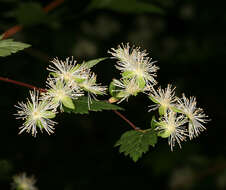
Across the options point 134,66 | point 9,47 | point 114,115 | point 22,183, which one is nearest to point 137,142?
point 134,66

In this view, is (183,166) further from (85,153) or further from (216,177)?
(85,153)

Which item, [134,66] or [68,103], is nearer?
[68,103]

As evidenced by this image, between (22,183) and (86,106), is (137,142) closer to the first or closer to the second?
(86,106)

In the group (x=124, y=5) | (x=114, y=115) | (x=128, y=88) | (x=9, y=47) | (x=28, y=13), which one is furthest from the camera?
(x=114, y=115)

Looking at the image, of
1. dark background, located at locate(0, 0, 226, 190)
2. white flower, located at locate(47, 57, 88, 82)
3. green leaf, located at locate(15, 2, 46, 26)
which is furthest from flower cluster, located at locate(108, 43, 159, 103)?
dark background, located at locate(0, 0, 226, 190)

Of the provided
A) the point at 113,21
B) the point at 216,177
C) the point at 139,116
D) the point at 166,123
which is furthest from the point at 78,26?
the point at 166,123

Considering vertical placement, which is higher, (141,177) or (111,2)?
(111,2)

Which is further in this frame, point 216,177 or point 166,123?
point 216,177
